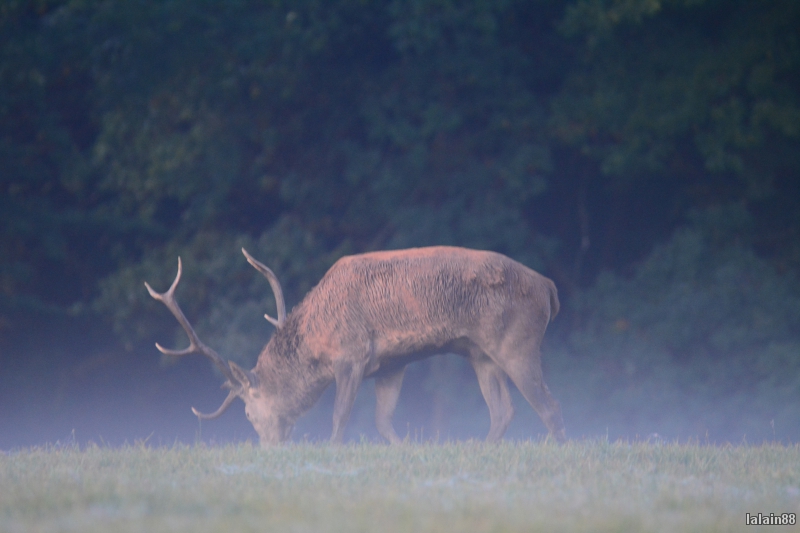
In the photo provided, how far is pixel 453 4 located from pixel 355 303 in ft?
20.8

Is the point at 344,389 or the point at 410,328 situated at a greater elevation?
the point at 410,328

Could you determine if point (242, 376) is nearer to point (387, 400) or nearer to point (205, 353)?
point (205, 353)

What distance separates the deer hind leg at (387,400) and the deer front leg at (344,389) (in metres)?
0.78

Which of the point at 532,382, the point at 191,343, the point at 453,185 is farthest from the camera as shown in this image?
the point at 453,185

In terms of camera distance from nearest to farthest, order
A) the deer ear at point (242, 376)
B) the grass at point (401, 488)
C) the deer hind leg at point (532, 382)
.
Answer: the grass at point (401, 488) < the deer hind leg at point (532, 382) < the deer ear at point (242, 376)

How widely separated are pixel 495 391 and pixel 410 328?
1231 millimetres

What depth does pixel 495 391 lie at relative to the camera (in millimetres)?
9109

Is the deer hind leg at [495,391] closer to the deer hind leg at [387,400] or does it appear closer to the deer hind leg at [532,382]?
the deer hind leg at [532,382]

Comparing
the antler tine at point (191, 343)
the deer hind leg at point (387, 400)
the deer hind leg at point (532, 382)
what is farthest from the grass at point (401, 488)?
the deer hind leg at point (387, 400)

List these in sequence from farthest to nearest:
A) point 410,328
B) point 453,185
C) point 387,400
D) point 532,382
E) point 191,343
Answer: point 453,185, point 387,400, point 191,343, point 410,328, point 532,382

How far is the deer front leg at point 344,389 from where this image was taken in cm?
860

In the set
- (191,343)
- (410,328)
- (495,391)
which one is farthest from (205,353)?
(495,391)

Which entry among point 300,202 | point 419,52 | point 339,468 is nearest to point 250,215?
point 300,202

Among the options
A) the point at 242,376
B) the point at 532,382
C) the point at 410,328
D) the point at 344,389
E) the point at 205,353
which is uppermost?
the point at 410,328
